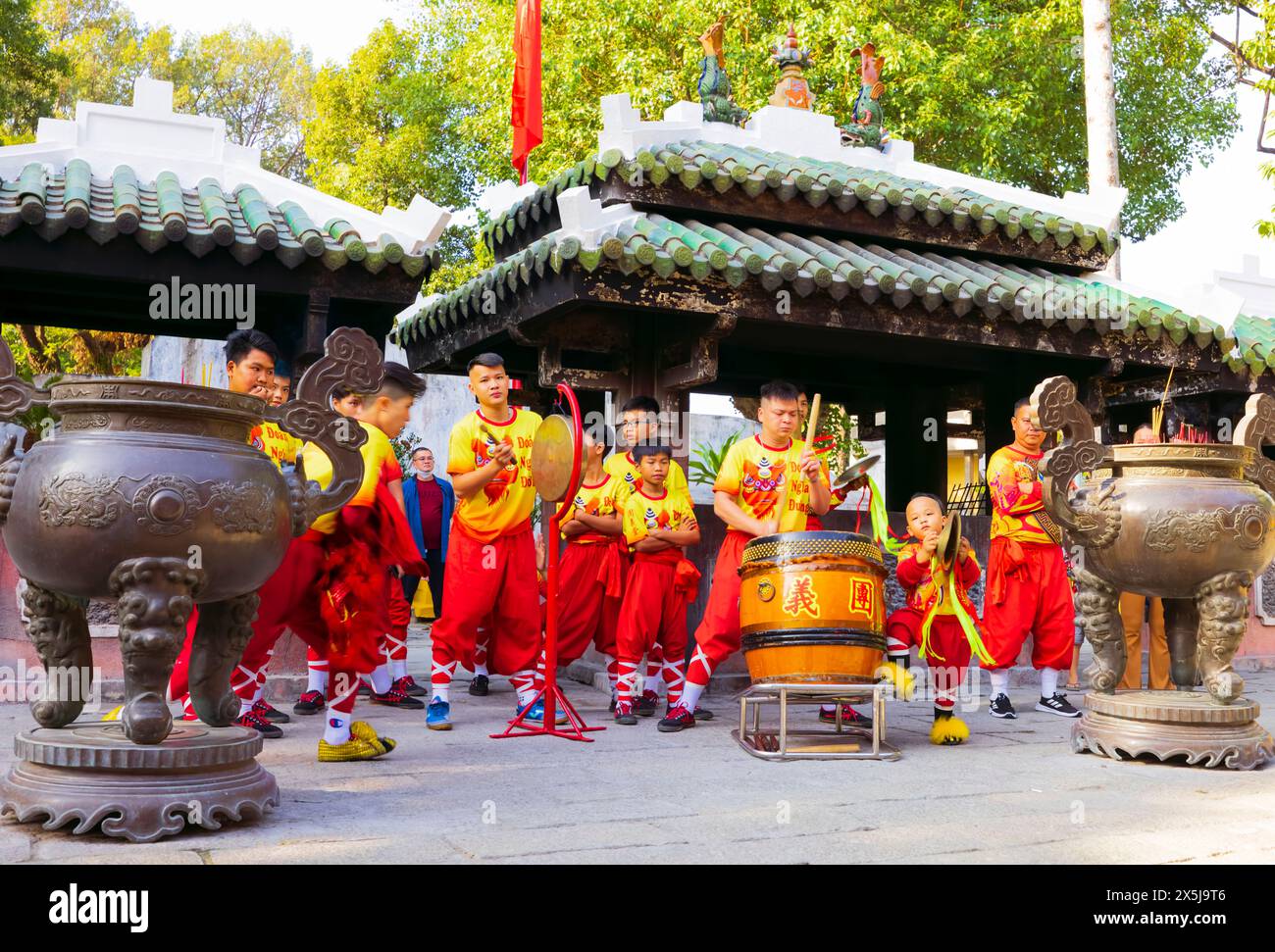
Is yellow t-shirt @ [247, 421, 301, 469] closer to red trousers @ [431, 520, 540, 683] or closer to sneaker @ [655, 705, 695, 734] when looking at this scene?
red trousers @ [431, 520, 540, 683]

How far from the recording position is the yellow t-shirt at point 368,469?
504 cm

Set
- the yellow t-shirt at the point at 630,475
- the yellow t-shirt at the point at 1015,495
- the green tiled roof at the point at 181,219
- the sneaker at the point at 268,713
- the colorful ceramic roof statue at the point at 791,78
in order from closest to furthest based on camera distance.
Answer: the sneaker at the point at 268,713 < the yellow t-shirt at the point at 630,475 < the green tiled roof at the point at 181,219 < the yellow t-shirt at the point at 1015,495 < the colorful ceramic roof statue at the point at 791,78

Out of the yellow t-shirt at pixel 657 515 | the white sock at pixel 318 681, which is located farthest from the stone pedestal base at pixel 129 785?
the yellow t-shirt at pixel 657 515

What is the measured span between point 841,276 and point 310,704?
4103mm

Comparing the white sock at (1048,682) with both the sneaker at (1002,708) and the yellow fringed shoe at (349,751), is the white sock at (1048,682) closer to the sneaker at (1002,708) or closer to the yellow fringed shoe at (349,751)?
the sneaker at (1002,708)

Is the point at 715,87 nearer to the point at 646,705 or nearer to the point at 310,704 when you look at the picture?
the point at 646,705

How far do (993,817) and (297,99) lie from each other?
99.2 ft

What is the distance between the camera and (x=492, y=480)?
20.1 feet

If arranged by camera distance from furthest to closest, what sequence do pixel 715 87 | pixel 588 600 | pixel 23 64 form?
pixel 23 64 < pixel 715 87 < pixel 588 600

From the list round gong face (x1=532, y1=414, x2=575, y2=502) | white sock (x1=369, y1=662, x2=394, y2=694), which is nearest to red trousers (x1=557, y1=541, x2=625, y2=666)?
white sock (x1=369, y1=662, x2=394, y2=694)

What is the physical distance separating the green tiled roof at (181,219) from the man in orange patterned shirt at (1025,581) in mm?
4029

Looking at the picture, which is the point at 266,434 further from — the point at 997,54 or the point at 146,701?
the point at 997,54

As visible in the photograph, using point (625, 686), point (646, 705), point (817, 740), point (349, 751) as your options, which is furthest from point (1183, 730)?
point (349, 751)

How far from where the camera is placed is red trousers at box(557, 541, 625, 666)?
23.6ft
